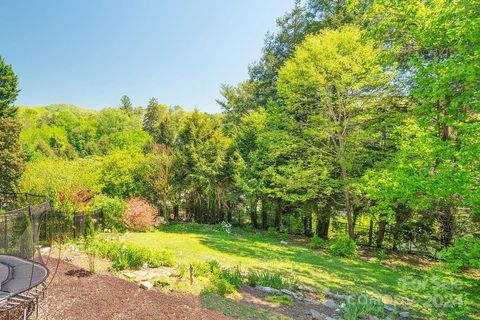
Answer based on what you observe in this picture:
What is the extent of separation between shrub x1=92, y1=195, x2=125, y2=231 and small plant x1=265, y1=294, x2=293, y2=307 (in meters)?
9.46

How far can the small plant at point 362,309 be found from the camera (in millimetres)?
4328

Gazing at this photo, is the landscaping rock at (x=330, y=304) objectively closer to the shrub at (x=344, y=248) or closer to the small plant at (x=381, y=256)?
the shrub at (x=344, y=248)

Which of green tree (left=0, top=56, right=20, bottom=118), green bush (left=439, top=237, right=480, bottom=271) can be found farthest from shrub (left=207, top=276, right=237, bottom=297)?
green tree (left=0, top=56, right=20, bottom=118)

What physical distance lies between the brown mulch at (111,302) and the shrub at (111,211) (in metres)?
7.43

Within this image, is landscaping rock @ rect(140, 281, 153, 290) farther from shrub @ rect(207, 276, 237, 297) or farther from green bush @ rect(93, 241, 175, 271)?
green bush @ rect(93, 241, 175, 271)

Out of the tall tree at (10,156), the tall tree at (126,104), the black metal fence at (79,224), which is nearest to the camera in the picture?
the black metal fence at (79,224)

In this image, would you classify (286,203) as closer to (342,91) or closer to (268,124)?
(268,124)

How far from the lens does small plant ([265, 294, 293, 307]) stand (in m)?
4.99

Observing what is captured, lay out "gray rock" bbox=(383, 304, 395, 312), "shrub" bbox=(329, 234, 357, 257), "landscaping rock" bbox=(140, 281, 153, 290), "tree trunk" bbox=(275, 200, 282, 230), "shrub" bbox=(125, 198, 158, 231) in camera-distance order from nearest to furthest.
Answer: "landscaping rock" bbox=(140, 281, 153, 290) < "gray rock" bbox=(383, 304, 395, 312) < "shrub" bbox=(329, 234, 357, 257) < "shrub" bbox=(125, 198, 158, 231) < "tree trunk" bbox=(275, 200, 282, 230)

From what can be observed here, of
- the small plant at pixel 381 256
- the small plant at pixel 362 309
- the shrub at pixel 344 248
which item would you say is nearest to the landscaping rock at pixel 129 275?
the small plant at pixel 362 309

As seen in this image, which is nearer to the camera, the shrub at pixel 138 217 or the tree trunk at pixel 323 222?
the shrub at pixel 138 217

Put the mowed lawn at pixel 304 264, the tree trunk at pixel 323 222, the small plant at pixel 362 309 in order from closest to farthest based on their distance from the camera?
the small plant at pixel 362 309, the mowed lawn at pixel 304 264, the tree trunk at pixel 323 222

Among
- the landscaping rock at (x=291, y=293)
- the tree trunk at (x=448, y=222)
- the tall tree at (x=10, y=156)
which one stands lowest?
the landscaping rock at (x=291, y=293)

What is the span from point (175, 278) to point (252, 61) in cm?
1952
